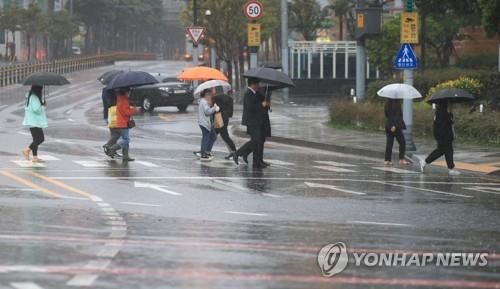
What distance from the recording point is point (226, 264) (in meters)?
9.32

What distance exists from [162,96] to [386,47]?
599 inches

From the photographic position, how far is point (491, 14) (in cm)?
2556

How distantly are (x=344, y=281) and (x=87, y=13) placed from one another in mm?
125200

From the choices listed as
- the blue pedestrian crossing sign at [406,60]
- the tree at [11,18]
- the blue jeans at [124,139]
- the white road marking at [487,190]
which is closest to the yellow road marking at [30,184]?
the blue jeans at [124,139]

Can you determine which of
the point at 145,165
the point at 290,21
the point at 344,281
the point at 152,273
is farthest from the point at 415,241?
the point at 290,21

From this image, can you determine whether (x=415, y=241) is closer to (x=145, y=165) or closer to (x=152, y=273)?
(x=152, y=273)

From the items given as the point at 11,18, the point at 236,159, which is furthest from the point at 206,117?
the point at 11,18

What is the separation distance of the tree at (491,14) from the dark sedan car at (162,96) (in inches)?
745

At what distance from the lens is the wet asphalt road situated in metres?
8.80

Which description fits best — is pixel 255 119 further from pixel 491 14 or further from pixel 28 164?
pixel 491 14

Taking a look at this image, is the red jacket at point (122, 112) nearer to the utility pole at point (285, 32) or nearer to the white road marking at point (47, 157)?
the white road marking at point (47, 157)

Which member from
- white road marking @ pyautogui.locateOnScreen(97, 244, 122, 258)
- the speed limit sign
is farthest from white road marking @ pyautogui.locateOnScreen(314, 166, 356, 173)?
the speed limit sign

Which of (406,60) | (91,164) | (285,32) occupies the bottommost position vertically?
(91,164)

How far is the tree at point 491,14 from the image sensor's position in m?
25.3
